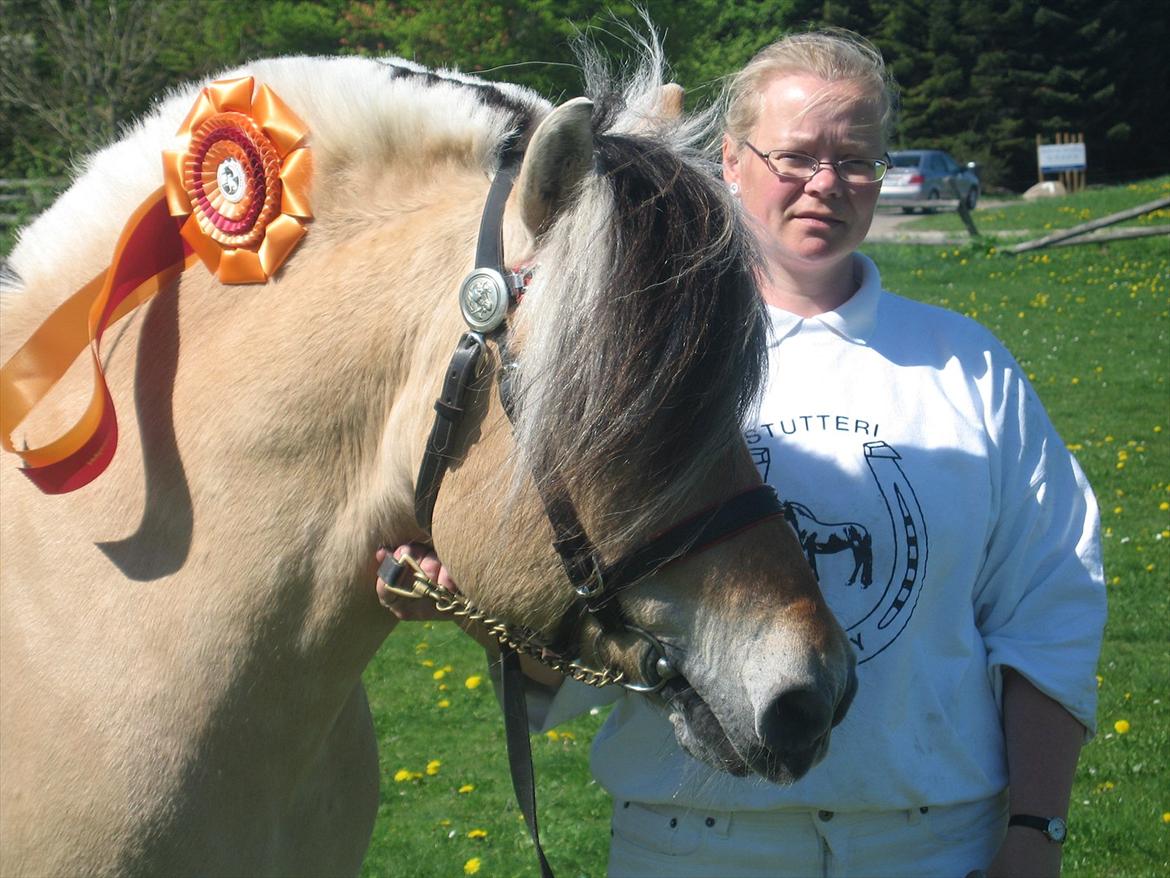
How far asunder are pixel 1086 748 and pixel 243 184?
461 cm

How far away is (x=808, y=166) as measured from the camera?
2.44 meters

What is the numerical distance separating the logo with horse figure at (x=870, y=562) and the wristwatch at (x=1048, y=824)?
0.42 metres

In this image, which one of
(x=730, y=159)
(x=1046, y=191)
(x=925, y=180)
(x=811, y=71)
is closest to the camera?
(x=811, y=71)

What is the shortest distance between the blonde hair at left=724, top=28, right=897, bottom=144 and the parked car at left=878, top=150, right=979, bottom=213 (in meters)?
30.6

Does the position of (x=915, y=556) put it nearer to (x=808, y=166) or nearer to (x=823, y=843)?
(x=823, y=843)

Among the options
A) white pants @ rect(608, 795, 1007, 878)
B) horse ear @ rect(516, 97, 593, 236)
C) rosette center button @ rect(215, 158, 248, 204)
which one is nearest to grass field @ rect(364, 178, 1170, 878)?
white pants @ rect(608, 795, 1007, 878)

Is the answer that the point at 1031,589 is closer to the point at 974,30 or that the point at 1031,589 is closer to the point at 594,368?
the point at 594,368

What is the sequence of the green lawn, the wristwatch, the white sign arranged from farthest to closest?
the white sign, the green lawn, the wristwatch

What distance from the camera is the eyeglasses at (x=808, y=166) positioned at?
7.99 feet

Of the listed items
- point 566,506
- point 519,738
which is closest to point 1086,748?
point 519,738

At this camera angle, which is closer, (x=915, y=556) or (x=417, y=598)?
(x=417, y=598)

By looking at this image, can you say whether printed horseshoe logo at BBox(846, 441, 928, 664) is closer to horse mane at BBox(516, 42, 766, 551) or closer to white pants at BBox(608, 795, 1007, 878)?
white pants at BBox(608, 795, 1007, 878)

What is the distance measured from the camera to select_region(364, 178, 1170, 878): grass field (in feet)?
15.5

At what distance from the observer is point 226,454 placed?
6.57 feet
